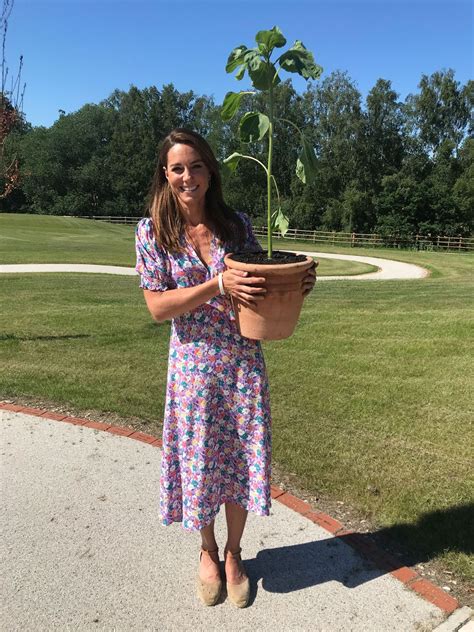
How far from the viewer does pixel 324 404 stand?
14.6 ft

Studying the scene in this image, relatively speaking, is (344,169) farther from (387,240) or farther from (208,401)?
(208,401)

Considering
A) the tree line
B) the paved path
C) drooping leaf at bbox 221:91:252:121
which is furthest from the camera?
the tree line

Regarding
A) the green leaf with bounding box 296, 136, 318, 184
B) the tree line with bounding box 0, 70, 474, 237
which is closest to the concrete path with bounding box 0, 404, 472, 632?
the green leaf with bounding box 296, 136, 318, 184

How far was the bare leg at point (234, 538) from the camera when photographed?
2.35 m

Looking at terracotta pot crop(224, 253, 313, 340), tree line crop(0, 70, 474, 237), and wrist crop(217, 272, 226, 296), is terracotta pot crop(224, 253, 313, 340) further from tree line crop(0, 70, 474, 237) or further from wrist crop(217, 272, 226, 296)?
tree line crop(0, 70, 474, 237)

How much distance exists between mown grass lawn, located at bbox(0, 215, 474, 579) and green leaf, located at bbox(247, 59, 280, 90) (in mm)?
2239

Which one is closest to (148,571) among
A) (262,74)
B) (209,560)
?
(209,560)

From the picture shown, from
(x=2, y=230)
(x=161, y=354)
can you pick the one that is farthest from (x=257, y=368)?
(x=2, y=230)

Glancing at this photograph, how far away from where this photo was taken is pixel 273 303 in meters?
2.02

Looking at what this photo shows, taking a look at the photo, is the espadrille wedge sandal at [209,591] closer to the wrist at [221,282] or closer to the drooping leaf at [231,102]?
the wrist at [221,282]

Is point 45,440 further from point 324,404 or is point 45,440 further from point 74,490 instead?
point 324,404

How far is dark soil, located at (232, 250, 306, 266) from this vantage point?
2.07 metres

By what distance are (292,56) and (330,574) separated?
7.49ft

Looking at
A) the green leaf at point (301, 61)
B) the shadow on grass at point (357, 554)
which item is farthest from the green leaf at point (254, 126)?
the shadow on grass at point (357, 554)
